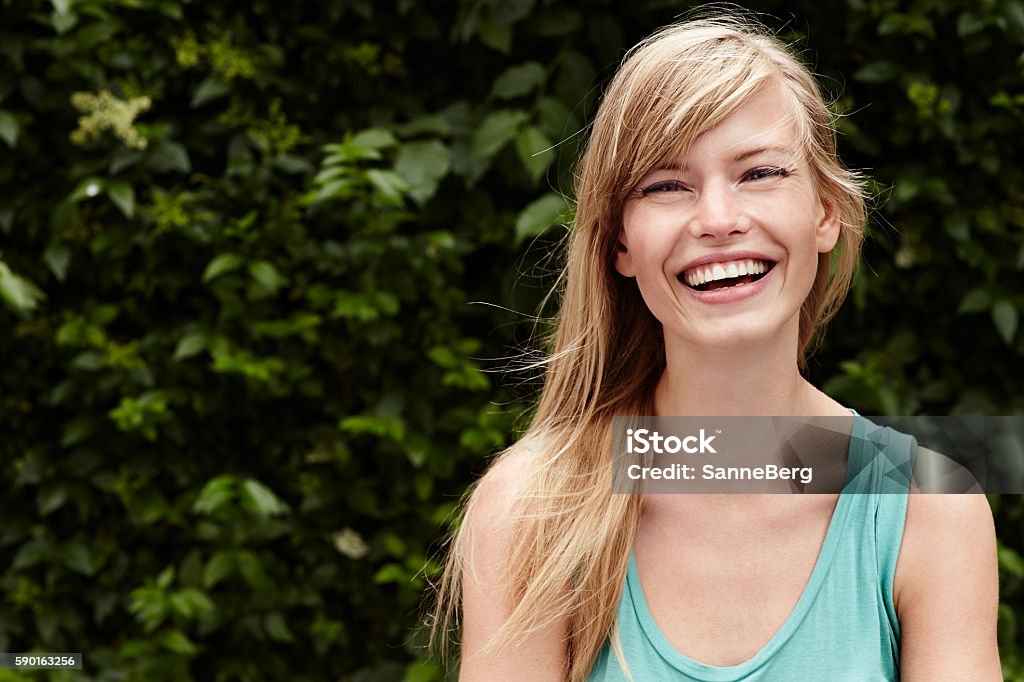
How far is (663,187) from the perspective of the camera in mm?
1222

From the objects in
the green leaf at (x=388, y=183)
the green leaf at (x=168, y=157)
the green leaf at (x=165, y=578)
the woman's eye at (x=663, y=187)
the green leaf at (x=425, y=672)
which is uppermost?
the green leaf at (x=168, y=157)

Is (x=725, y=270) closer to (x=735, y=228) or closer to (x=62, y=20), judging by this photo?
(x=735, y=228)

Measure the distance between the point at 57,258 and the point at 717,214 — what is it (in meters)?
1.55

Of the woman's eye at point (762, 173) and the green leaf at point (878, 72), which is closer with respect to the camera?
the woman's eye at point (762, 173)

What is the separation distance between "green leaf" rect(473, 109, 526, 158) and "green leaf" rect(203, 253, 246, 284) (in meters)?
0.52

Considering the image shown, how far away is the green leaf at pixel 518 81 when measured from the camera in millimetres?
2131

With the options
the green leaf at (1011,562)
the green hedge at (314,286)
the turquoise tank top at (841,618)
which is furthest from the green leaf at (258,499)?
the green leaf at (1011,562)

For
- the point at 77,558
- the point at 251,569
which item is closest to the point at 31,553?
the point at 77,558

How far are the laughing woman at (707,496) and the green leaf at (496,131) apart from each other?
75cm

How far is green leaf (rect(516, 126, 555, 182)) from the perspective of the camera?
2049 millimetres

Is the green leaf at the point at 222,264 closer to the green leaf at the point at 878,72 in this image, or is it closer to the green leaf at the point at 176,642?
the green leaf at the point at 176,642

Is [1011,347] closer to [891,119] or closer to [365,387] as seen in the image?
[891,119]

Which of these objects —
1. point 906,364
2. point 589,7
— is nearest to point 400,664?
point 906,364

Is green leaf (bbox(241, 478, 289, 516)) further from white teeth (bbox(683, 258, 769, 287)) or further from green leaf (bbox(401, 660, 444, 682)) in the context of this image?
white teeth (bbox(683, 258, 769, 287))
